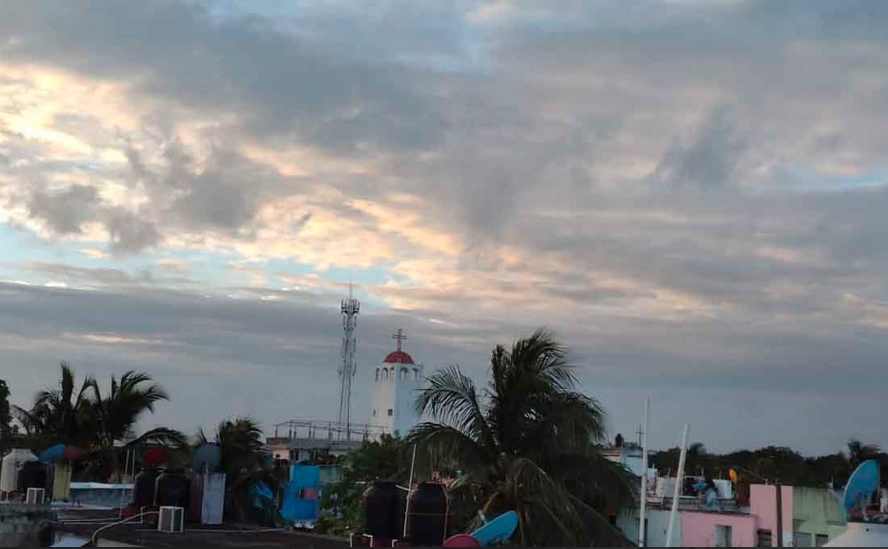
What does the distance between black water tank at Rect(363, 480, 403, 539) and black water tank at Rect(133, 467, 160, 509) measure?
309 inches

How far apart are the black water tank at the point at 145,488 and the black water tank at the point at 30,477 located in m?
2.83

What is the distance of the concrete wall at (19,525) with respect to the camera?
20.7m

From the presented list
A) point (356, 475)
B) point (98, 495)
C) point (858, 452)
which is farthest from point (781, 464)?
point (98, 495)

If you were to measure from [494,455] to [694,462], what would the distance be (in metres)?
74.3

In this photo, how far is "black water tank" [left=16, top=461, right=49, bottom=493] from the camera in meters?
25.8

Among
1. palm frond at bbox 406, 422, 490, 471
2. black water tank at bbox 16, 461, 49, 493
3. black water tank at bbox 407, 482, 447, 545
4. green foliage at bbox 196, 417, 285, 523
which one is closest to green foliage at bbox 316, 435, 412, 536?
green foliage at bbox 196, 417, 285, 523

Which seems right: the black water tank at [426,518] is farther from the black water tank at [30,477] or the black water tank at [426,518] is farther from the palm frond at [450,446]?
the black water tank at [30,477]

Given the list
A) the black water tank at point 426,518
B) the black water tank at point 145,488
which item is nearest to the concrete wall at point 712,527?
the black water tank at point 145,488

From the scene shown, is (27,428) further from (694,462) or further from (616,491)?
(694,462)

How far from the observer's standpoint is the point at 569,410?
75.7 feet

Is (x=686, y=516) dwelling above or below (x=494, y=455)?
below

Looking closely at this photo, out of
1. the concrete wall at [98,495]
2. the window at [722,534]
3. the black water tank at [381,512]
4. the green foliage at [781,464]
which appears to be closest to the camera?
the black water tank at [381,512]

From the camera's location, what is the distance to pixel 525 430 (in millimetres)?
23406

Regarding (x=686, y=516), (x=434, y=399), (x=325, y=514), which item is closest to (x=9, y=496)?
(x=434, y=399)
